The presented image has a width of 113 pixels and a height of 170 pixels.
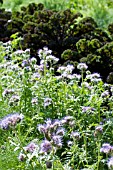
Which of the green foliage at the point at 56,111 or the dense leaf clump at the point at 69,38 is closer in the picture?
the green foliage at the point at 56,111

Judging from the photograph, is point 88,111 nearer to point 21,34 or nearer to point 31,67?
point 31,67

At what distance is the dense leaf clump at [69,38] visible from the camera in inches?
226

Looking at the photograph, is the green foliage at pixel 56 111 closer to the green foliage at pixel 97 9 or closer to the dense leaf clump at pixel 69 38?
the dense leaf clump at pixel 69 38

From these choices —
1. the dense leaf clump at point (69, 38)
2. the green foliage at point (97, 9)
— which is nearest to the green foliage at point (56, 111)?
the dense leaf clump at point (69, 38)

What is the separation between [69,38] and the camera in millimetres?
6520

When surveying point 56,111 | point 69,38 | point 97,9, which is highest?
point 97,9

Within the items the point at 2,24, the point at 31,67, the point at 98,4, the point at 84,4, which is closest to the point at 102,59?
the point at 31,67

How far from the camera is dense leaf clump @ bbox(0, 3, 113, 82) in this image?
5.73 metres

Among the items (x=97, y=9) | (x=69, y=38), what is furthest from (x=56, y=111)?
(x=97, y=9)

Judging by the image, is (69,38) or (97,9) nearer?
(69,38)

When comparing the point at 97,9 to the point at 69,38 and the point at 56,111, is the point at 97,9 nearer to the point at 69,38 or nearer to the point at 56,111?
the point at 69,38

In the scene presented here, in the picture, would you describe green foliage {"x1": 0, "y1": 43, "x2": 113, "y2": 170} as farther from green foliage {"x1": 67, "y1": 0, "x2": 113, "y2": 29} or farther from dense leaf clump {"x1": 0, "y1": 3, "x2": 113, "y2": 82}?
green foliage {"x1": 67, "y1": 0, "x2": 113, "y2": 29}

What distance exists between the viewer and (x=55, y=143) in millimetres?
2855

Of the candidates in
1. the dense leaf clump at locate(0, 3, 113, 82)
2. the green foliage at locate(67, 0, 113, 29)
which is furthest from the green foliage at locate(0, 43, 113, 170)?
the green foliage at locate(67, 0, 113, 29)
